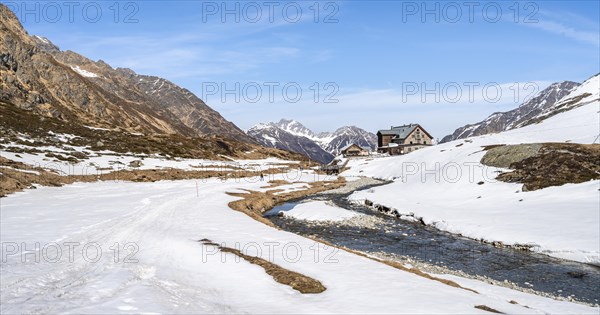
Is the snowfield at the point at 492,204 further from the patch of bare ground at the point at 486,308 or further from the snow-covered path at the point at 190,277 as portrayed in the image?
the patch of bare ground at the point at 486,308

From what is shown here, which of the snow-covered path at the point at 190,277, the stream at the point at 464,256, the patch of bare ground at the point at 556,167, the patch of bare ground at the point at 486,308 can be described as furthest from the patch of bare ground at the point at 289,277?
the patch of bare ground at the point at 556,167

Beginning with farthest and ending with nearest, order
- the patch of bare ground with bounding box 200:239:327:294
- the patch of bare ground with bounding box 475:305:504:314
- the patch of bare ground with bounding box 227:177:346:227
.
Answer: the patch of bare ground with bounding box 227:177:346:227 → the patch of bare ground with bounding box 200:239:327:294 → the patch of bare ground with bounding box 475:305:504:314

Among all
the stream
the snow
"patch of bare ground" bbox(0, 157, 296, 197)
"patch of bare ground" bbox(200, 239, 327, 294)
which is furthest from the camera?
"patch of bare ground" bbox(0, 157, 296, 197)

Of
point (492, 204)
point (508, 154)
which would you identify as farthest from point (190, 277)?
point (508, 154)

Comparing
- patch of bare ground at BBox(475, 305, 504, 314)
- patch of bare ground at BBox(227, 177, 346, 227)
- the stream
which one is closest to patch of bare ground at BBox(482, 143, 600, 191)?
the stream

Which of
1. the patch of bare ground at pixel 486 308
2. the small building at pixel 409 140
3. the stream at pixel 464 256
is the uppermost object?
the small building at pixel 409 140

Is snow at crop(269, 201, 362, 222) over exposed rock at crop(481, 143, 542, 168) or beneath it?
beneath

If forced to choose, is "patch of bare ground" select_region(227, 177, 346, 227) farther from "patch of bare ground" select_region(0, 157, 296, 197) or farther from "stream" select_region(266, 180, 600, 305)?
"patch of bare ground" select_region(0, 157, 296, 197)
